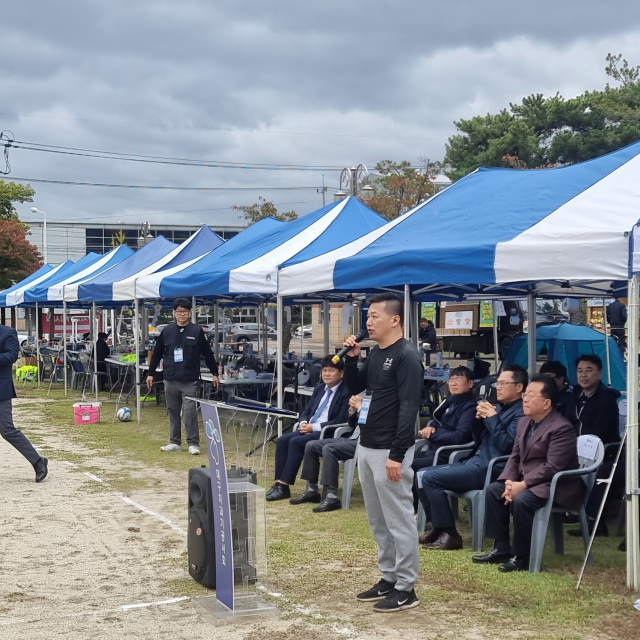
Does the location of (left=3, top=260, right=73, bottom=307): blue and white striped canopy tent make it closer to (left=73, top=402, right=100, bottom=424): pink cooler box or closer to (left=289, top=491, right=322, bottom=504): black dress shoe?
(left=73, top=402, right=100, bottom=424): pink cooler box

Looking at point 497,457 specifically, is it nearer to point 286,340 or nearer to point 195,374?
point 195,374

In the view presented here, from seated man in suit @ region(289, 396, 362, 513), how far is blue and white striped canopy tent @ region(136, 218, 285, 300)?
4.88 m

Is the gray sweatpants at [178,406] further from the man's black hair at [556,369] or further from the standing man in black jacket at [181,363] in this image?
the man's black hair at [556,369]

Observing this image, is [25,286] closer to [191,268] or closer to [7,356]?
[191,268]

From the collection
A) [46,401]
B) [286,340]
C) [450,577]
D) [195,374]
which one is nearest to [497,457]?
[450,577]

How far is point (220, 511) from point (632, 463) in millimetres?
2492

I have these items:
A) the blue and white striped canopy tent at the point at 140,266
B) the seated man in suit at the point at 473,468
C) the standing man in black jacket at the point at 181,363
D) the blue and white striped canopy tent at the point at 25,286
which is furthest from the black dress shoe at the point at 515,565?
the blue and white striped canopy tent at the point at 25,286

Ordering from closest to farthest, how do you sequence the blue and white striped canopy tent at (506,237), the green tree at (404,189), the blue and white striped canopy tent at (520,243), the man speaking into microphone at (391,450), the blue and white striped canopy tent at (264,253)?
the man speaking into microphone at (391,450) < the blue and white striped canopy tent at (520,243) < the blue and white striped canopy tent at (506,237) < the blue and white striped canopy tent at (264,253) < the green tree at (404,189)

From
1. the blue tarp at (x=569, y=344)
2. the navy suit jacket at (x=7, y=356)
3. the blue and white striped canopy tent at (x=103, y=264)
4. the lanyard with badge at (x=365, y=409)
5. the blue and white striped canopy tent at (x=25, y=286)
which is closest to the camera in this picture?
the lanyard with badge at (x=365, y=409)

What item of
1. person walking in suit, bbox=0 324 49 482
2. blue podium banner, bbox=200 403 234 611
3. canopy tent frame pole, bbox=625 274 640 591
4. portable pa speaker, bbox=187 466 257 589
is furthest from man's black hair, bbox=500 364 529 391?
person walking in suit, bbox=0 324 49 482

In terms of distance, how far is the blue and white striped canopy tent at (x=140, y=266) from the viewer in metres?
15.1

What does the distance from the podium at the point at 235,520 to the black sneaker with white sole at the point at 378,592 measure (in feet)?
1.86

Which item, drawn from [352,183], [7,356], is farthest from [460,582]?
[352,183]

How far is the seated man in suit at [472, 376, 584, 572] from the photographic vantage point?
561cm
